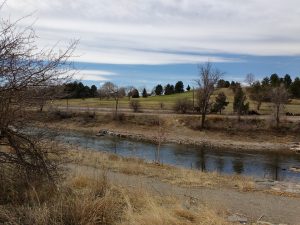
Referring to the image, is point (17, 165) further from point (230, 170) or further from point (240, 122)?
point (240, 122)

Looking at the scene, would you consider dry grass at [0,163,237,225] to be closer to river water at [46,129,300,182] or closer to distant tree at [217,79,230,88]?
river water at [46,129,300,182]

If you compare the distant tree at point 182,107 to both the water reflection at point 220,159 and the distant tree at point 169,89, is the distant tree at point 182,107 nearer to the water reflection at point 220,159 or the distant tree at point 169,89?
the water reflection at point 220,159

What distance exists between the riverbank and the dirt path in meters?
36.5

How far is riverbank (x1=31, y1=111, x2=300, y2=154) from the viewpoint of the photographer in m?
55.1

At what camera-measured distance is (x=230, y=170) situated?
113ft

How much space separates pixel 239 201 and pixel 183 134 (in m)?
48.6

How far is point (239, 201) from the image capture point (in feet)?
41.2

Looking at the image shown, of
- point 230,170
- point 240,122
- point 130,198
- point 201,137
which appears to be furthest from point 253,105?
point 130,198

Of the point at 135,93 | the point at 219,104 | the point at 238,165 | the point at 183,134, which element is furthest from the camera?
the point at 135,93

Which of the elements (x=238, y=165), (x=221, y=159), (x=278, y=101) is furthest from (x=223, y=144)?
→ (x=238, y=165)

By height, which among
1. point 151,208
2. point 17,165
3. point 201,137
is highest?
point 17,165

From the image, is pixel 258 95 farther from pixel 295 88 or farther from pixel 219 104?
pixel 295 88

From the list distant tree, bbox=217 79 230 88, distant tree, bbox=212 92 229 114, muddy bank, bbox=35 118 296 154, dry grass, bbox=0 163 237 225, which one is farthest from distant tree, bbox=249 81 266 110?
dry grass, bbox=0 163 237 225

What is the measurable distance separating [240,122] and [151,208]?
56591 mm
